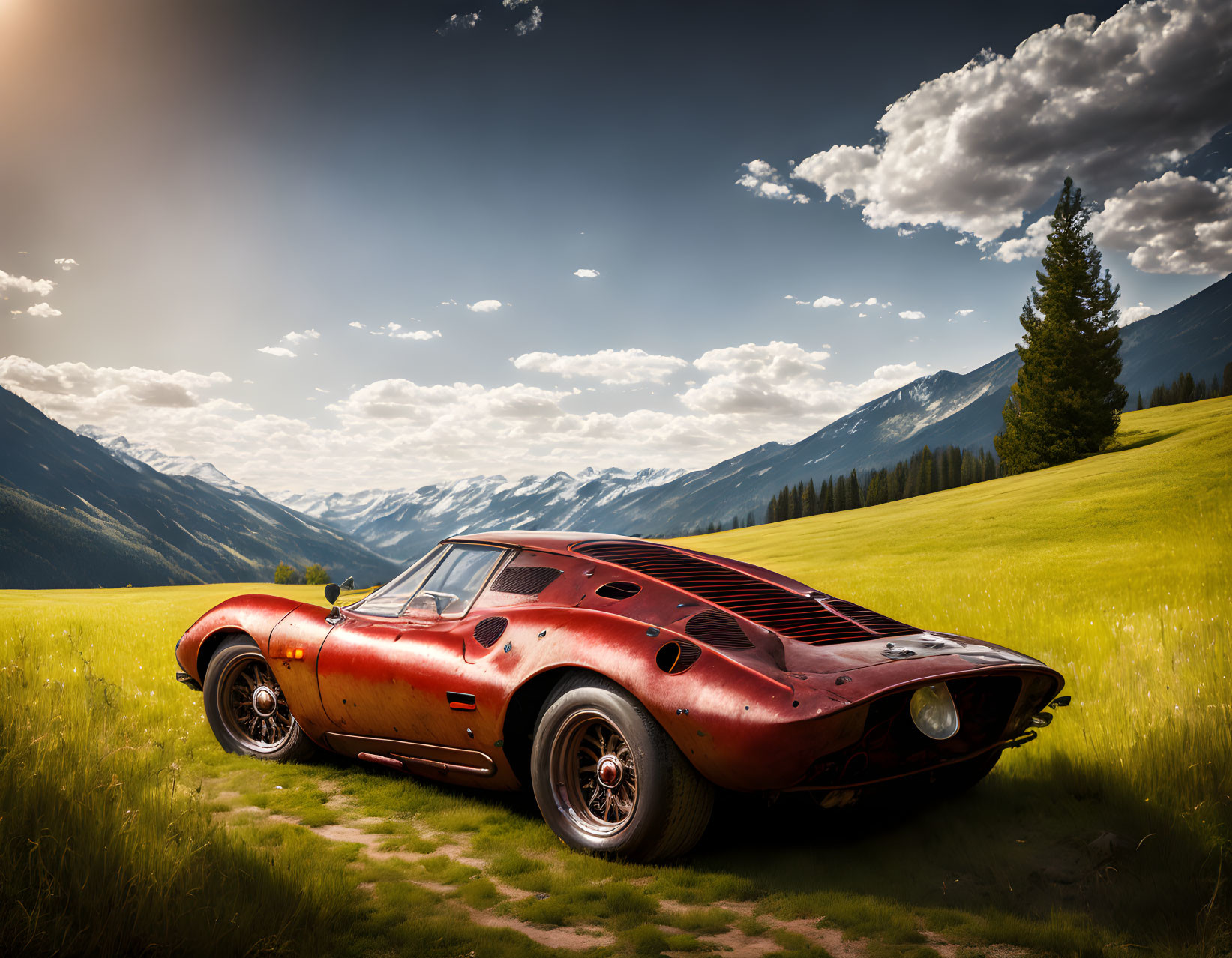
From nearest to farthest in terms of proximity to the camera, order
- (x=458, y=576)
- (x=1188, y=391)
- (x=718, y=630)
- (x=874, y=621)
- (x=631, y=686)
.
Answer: (x=631, y=686) → (x=718, y=630) → (x=874, y=621) → (x=458, y=576) → (x=1188, y=391)

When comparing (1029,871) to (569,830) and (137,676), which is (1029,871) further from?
(137,676)

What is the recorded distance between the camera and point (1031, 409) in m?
43.2

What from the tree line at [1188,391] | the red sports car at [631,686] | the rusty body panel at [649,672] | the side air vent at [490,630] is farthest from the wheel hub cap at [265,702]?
the tree line at [1188,391]

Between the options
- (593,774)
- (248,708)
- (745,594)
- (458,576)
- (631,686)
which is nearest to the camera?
(631,686)

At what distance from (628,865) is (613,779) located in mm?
379

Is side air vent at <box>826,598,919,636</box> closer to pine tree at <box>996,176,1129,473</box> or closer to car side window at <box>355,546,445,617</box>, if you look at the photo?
car side window at <box>355,546,445,617</box>

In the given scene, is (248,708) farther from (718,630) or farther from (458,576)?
(718,630)

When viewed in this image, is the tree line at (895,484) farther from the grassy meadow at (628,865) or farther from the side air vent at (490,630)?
the side air vent at (490,630)

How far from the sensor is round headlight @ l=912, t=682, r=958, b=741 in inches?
122

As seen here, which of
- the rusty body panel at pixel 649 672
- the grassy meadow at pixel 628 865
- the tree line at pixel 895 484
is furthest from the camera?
the tree line at pixel 895 484

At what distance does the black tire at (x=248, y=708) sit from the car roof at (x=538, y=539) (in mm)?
1877

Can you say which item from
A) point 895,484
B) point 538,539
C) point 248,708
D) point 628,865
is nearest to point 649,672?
point 628,865

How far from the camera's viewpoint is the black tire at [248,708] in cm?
519

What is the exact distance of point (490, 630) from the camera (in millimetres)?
4020
